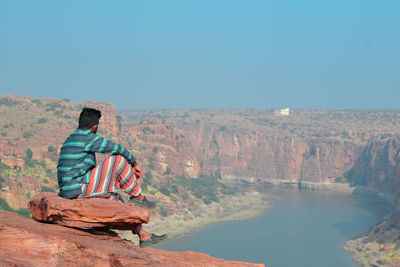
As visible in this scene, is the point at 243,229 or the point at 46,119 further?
the point at 46,119

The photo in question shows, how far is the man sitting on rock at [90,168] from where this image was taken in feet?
29.6

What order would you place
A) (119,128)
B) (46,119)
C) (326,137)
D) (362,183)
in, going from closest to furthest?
(46,119) < (119,128) < (362,183) < (326,137)

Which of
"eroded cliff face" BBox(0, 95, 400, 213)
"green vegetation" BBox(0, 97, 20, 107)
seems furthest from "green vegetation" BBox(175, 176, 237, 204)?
"green vegetation" BBox(0, 97, 20, 107)

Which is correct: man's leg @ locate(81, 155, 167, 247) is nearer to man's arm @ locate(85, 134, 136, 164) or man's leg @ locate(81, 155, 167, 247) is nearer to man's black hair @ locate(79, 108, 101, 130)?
man's arm @ locate(85, 134, 136, 164)

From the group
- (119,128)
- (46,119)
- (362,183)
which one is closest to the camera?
(46,119)

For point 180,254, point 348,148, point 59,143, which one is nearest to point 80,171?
point 180,254

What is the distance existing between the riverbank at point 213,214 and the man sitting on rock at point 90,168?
51.6 meters

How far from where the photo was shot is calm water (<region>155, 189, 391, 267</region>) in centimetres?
6775

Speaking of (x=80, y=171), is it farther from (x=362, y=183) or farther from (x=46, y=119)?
(x=362, y=183)

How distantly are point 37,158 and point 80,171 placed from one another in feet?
230

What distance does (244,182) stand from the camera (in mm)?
132500

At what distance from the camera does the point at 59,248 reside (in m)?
7.88

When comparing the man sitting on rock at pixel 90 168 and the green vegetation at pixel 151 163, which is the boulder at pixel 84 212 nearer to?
the man sitting on rock at pixel 90 168

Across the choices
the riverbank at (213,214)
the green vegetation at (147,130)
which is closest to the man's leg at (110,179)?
the riverbank at (213,214)
